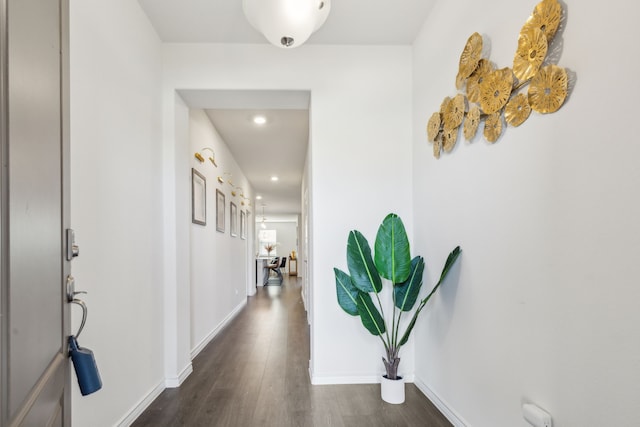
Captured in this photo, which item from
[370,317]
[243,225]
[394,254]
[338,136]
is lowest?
[370,317]

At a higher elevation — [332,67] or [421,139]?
[332,67]

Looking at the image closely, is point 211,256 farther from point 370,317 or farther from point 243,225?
point 243,225

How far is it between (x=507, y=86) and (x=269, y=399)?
7.54 ft

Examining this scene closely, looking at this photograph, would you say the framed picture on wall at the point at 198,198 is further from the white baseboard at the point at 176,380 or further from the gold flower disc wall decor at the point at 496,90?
the gold flower disc wall decor at the point at 496,90

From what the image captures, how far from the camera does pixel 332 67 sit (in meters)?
2.92

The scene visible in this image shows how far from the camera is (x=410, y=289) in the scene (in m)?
2.41

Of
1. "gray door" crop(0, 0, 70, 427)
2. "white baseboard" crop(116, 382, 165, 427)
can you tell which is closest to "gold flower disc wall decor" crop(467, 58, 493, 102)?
"gray door" crop(0, 0, 70, 427)

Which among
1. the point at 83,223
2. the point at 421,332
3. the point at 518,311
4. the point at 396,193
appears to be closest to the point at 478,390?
the point at 518,311

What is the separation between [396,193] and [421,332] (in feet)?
3.37

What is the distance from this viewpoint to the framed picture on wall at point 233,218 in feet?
19.0

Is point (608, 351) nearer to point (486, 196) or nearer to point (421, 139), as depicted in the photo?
point (486, 196)

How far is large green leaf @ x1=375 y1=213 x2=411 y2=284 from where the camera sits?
2375 millimetres

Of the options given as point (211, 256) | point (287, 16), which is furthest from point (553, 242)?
point (211, 256)

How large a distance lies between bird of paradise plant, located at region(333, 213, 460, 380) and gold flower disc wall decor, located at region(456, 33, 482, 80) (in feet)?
3.01
